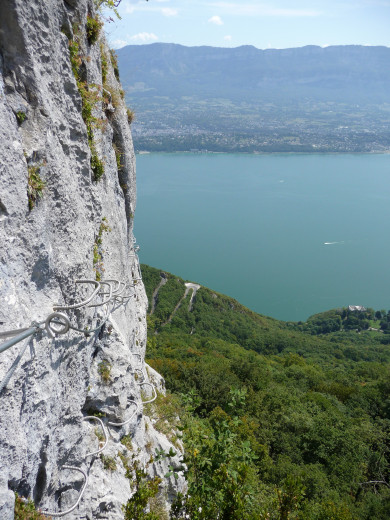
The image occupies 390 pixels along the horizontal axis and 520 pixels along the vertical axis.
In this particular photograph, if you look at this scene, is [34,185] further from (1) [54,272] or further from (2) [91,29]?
(2) [91,29]

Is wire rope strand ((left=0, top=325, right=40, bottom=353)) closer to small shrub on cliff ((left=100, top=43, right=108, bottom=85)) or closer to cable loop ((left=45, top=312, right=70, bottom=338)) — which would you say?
cable loop ((left=45, top=312, right=70, bottom=338))

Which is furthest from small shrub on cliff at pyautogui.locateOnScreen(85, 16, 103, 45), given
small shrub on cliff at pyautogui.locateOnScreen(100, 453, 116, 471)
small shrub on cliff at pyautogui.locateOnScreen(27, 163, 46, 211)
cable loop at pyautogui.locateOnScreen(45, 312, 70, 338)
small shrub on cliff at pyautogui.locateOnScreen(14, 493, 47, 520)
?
small shrub on cliff at pyautogui.locateOnScreen(100, 453, 116, 471)

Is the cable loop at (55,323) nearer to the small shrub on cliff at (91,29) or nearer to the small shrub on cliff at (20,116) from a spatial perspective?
the small shrub on cliff at (20,116)

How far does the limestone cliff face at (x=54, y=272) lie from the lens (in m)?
2.76

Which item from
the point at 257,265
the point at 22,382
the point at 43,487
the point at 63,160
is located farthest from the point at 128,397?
the point at 257,265

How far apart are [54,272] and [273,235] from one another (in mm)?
72268

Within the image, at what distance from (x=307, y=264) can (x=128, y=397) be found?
6211 centimetres

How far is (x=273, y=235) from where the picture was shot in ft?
241

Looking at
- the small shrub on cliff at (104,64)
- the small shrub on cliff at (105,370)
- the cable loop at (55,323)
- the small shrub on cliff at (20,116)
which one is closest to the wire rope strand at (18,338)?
the cable loop at (55,323)

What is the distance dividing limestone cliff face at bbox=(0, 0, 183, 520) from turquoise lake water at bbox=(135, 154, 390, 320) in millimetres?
52468

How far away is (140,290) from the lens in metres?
9.52

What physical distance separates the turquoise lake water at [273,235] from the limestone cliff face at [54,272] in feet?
172

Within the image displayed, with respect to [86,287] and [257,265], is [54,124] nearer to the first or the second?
[86,287]

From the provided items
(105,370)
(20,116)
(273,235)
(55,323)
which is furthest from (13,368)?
(273,235)
